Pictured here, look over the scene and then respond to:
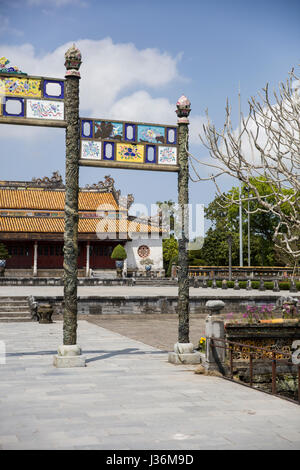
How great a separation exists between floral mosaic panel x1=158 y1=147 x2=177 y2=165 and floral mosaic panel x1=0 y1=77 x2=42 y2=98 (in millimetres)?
2547

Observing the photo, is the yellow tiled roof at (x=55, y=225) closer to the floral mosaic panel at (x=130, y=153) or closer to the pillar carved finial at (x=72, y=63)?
the floral mosaic panel at (x=130, y=153)

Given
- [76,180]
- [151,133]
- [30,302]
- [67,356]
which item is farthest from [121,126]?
[30,302]

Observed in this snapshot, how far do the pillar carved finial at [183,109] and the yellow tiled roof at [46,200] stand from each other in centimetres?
4246

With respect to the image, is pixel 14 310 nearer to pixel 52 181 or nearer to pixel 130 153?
pixel 130 153

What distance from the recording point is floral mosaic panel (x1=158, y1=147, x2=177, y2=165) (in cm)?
1044

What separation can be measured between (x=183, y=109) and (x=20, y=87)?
315 centimetres

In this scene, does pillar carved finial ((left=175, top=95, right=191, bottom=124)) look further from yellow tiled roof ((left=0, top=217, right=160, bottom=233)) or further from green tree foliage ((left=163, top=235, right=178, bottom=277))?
green tree foliage ((left=163, top=235, right=178, bottom=277))

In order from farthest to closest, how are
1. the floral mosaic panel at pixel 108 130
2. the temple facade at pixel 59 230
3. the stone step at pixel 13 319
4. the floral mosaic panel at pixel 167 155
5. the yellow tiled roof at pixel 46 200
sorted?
the yellow tiled roof at pixel 46 200
the temple facade at pixel 59 230
the stone step at pixel 13 319
the floral mosaic panel at pixel 167 155
the floral mosaic panel at pixel 108 130

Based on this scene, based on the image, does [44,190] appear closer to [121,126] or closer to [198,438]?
[121,126]

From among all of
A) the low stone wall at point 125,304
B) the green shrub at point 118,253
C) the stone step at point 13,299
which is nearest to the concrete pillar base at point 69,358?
the low stone wall at point 125,304

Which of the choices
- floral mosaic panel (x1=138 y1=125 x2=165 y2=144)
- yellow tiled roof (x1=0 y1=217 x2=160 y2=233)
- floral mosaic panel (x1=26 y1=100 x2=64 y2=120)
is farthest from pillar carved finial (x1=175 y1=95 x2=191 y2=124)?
yellow tiled roof (x1=0 y1=217 x2=160 y2=233)

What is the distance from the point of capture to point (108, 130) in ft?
34.0

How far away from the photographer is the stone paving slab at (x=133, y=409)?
5.05 meters

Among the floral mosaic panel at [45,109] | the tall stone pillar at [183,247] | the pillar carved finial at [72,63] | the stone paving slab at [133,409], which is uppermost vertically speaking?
the pillar carved finial at [72,63]
